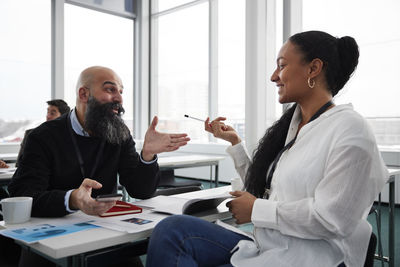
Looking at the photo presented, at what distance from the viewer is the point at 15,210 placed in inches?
45.0

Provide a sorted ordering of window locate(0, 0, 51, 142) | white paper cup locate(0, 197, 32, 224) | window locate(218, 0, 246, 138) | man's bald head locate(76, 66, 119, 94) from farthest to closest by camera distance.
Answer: window locate(218, 0, 246, 138)
window locate(0, 0, 51, 142)
man's bald head locate(76, 66, 119, 94)
white paper cup locate(0, 197, 32, 224)

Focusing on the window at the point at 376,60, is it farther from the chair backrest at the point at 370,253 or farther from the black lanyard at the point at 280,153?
the chair backrest at the point at 370,253

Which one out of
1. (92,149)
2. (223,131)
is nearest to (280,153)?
(223,131)

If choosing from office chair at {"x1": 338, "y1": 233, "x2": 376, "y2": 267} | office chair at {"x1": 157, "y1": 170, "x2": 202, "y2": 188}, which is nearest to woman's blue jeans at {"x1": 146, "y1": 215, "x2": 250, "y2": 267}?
office chair at {"x1": 338, "y1": 233, "x2": 376, "y2": 267}

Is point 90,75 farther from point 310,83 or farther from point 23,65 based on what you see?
point 23,65

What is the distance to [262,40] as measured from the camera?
14.9 feet

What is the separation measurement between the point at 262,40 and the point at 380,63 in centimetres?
147

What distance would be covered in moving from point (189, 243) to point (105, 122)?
77cm

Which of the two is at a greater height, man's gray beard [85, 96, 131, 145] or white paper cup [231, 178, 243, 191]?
man's gray beard [85, 96, 131, 145]

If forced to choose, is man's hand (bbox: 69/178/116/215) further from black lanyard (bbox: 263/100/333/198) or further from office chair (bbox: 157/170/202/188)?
office chair (bbox: 157/170/202/188)

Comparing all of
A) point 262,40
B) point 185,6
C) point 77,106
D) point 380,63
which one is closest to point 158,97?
point 185,6

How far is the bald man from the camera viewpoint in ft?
4.66

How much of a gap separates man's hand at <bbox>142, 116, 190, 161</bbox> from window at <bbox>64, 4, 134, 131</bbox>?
442cm

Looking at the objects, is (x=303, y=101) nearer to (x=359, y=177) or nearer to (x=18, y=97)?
(x=359, y=177)
